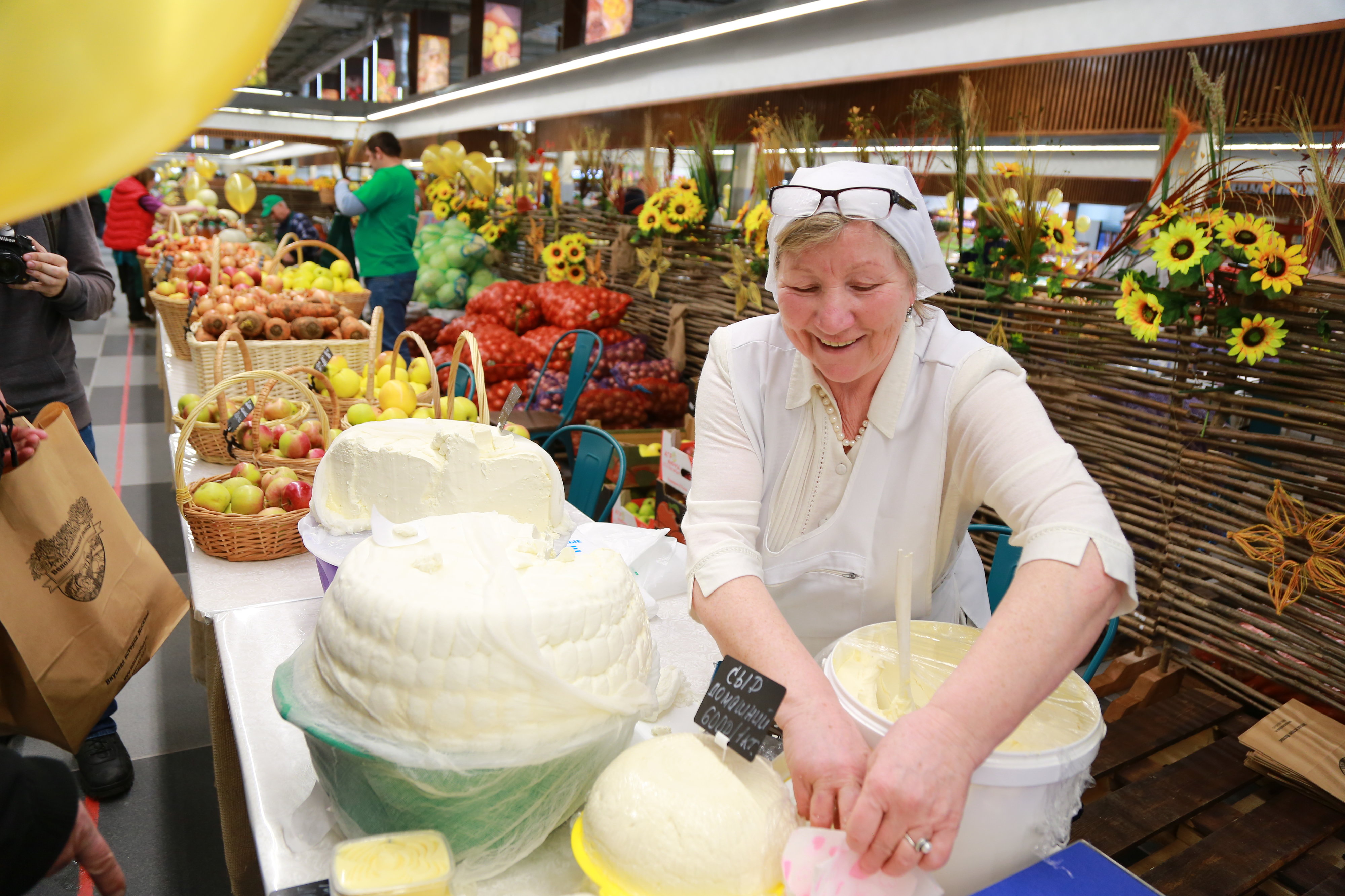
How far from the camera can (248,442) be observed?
7.63ft

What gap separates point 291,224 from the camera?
27.5ft

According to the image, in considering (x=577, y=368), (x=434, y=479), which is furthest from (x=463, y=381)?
(x=434, y=479)

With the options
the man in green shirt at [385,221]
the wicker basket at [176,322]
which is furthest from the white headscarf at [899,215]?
the man in green shirt at [385,221]

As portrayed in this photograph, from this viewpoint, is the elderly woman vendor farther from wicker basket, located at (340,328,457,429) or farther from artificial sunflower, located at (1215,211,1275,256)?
artificial sunflower, located at (1215,211,1275,256)

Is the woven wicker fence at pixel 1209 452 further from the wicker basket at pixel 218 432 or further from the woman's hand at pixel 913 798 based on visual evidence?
the wicker basket at pixel 218 432

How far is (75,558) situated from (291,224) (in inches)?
302

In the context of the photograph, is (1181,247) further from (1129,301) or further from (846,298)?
(846,298)

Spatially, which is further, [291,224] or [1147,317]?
[291,224]

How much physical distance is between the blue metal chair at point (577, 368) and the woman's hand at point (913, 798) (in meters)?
3.59

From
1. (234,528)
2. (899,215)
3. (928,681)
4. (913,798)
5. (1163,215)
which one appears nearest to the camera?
(913,798)

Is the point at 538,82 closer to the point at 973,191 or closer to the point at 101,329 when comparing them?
the point at 101,329

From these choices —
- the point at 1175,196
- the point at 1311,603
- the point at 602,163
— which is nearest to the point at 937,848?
the point at 1311,603

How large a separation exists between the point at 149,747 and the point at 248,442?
1.00m

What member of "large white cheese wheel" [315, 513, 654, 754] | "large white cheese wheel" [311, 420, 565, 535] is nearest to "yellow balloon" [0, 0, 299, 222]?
"large white cheese wheel" [315, 513, 654, 754]
